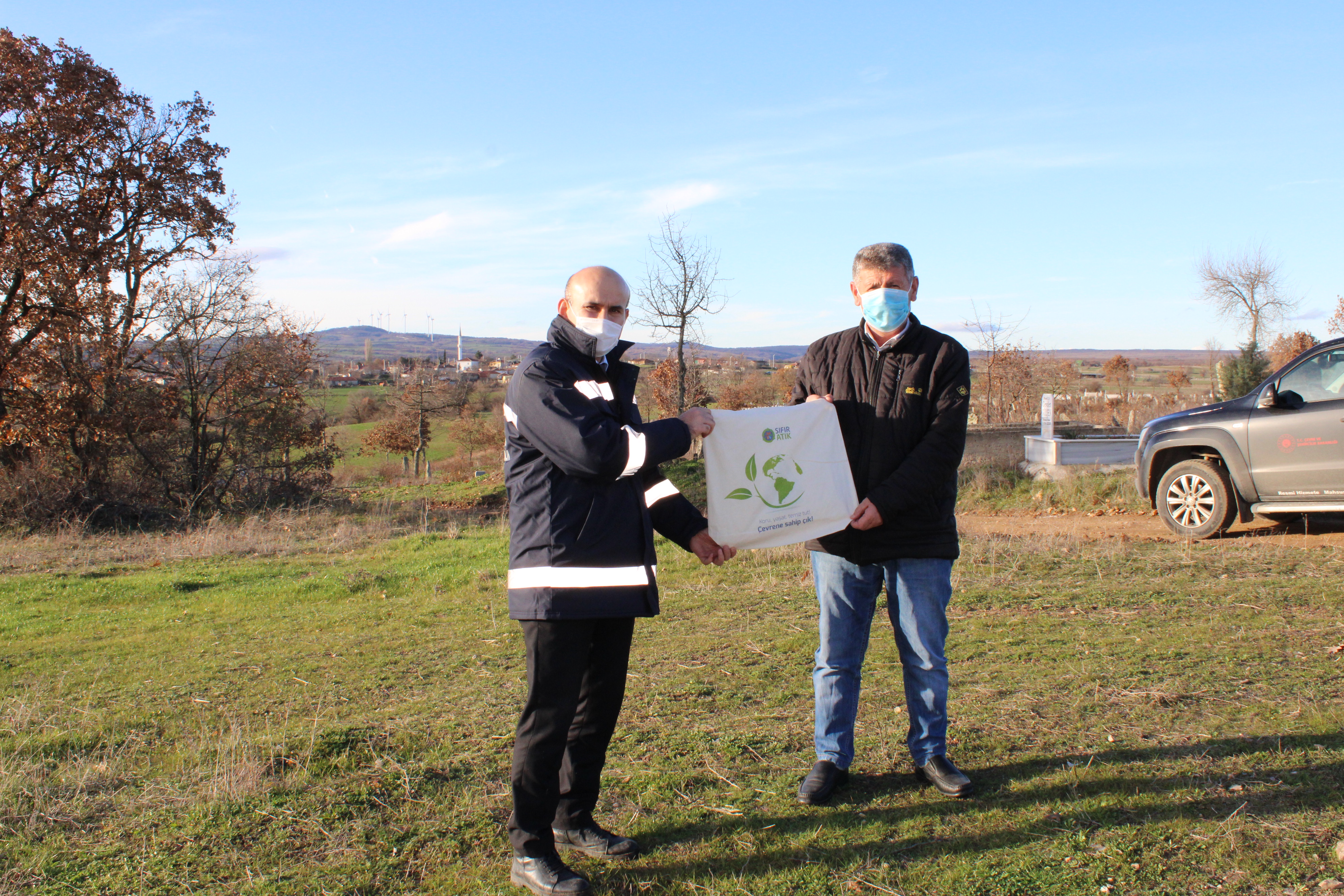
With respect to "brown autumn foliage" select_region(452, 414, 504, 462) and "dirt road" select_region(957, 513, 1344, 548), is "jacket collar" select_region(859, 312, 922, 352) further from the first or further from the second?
"brown autumn foliage" select_region(452, 414, 504, 462)

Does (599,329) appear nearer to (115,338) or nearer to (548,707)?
(548,707)

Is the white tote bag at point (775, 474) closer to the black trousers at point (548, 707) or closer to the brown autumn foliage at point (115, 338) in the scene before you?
the black trousers at point (548, 707)

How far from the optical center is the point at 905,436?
12.2ft

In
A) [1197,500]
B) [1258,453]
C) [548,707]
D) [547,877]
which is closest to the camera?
[547,877]

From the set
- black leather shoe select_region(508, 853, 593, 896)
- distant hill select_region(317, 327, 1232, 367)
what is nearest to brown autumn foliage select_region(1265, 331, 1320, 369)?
distant hill select_region(317, 327, 1232, 367)

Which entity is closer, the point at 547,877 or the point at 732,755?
the point at 547,877

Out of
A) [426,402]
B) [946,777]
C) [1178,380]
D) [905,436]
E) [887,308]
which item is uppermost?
[1178,380]

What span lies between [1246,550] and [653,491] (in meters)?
7.76

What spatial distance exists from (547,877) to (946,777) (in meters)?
1.67

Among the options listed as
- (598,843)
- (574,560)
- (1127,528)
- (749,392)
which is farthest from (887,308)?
(749,392)

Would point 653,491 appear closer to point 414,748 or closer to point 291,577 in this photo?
Result: point 414,748

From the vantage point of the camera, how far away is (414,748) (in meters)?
4.25

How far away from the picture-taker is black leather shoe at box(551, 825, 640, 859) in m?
3.21

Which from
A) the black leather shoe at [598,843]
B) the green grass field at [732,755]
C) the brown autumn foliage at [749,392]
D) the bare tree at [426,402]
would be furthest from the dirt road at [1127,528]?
the bare tree at [426,402]
